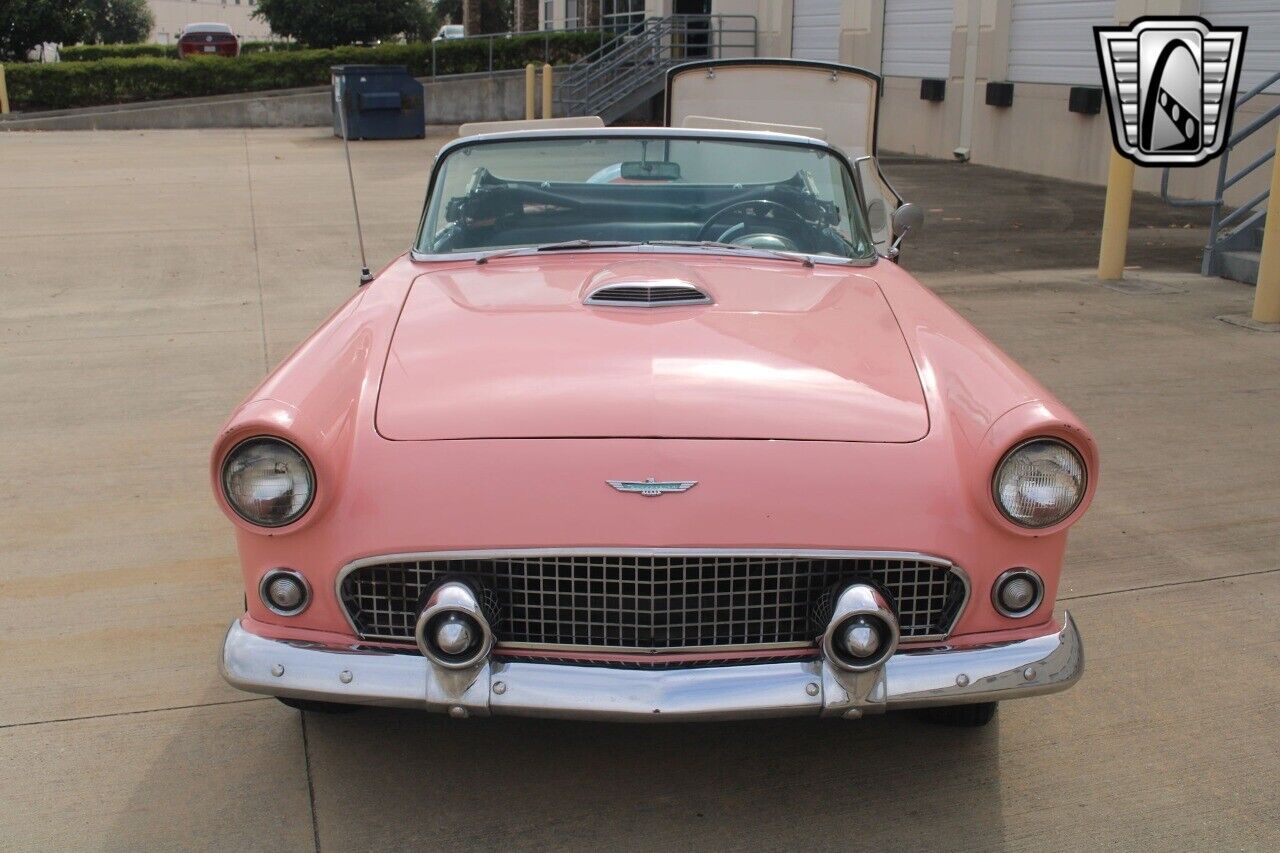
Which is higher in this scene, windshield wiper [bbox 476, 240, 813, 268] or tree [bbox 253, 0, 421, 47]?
tree [bbox 253, 0, 421, 47]

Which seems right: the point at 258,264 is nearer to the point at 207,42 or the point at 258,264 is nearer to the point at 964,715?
the point at 964,715

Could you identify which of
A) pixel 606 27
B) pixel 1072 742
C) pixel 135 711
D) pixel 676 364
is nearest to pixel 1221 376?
pixel 1072 742

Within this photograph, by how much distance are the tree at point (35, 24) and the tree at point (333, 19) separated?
4978 millimetres

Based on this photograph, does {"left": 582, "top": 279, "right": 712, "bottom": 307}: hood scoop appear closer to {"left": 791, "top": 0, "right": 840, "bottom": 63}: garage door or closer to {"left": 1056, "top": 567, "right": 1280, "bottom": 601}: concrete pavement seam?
{"left": 1056, "top": 567, "right": 1280, "bottom": 601}: concrete pavement seam

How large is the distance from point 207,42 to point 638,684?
3509cm

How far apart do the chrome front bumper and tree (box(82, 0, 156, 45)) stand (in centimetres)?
5711

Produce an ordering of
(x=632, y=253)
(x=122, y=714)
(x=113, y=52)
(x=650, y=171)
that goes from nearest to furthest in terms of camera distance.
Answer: (x=122, y=714) < (x=632, y=253) < (x=650, y=171) < (x=113, y=52)

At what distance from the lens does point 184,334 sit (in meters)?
7.68

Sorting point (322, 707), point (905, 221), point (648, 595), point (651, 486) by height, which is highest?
point (905, 221)

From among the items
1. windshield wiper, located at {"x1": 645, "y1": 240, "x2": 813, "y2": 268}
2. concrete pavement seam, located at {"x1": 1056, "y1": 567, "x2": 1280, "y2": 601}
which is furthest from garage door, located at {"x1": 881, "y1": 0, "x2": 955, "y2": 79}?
windshield wiper, located at {"x1": 645, "y1": 240, "x2": 813, "y2": 268}

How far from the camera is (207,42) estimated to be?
34.0 metres

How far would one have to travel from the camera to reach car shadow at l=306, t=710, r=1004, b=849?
Result: 9.65ft

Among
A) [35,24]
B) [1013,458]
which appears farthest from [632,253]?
[35,24]

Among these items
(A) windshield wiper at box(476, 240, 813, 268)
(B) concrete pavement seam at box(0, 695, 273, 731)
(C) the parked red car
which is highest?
(C) the parked red car
